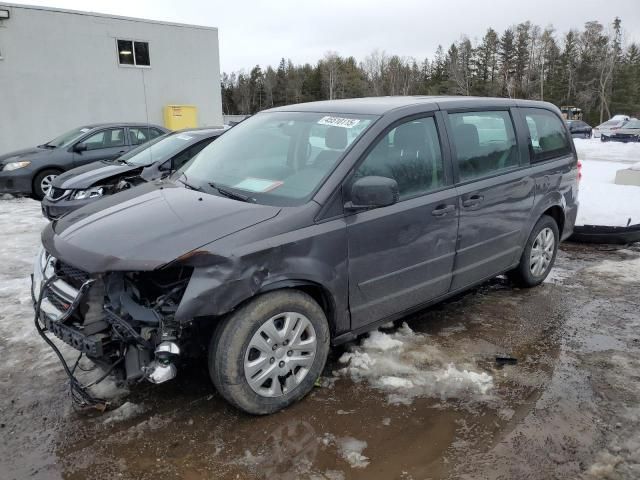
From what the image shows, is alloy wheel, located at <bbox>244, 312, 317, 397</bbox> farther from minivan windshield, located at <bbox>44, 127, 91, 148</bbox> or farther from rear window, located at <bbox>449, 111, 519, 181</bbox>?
minivan windshield, located at <bbox>44, 127, 91, 148</bbox>

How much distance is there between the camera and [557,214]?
5.19m

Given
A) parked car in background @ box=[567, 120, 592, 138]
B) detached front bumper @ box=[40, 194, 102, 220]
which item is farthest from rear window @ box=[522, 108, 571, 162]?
parked car in background @ box=[567, 120, 592, 138]

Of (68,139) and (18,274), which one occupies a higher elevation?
(68,139)

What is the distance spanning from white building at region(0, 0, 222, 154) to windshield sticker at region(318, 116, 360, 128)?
44.2 ft

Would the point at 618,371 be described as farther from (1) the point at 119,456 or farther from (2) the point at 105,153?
(2) the point at 105,153

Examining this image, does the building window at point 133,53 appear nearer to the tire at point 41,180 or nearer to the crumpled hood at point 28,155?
the crumpled hood at point 28,155

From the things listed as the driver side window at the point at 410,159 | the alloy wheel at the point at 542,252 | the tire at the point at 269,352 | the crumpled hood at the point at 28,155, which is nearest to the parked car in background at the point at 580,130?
the crumpled hood at the point at 28,155

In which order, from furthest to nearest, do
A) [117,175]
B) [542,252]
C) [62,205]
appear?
1. [117,175]
2. [62,205]
3. [542,252]

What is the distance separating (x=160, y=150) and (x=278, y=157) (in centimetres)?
434

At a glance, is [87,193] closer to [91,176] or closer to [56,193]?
[91,176]

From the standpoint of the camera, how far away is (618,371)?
11.8 feet

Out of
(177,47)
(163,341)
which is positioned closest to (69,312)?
(163,341)

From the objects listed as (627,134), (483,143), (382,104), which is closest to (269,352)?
(382,104)

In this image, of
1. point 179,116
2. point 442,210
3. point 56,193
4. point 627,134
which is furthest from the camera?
point 627,134
